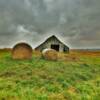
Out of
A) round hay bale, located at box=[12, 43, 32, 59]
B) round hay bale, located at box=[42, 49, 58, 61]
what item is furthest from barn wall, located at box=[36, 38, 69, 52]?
round hay bale, located at box=[42, 49, 58, 61]

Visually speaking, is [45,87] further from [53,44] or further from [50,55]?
[53,44]

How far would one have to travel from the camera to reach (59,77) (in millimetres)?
13211

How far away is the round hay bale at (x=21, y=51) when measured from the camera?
74.0ft

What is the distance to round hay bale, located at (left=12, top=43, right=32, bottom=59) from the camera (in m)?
22.5

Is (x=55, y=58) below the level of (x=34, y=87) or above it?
above

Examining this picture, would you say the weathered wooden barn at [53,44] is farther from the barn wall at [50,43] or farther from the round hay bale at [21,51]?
the round hay bale at [21,51]

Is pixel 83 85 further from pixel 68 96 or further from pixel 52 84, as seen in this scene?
pixel 68 96

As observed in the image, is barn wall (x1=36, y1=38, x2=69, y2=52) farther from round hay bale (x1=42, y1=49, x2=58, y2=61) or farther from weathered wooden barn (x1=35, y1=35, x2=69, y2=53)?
round hay bale (x1=42, y1=49, x2=58, y2=61)

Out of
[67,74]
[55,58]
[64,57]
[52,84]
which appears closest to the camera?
[52,84]

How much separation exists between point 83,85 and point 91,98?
6.88ft

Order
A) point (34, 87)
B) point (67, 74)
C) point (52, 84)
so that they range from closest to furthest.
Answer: point (34, 87) → point (52, 84) → point (67, 74)

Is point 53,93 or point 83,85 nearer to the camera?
point 53,93

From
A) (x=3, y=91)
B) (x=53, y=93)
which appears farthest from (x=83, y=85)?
(x=3, y=91)

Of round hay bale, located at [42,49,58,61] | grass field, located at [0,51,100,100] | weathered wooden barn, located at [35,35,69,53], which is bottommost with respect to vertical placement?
grass field, located at [0,51,100,100]
